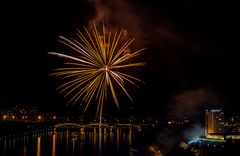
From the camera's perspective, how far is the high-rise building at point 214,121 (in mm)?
31047

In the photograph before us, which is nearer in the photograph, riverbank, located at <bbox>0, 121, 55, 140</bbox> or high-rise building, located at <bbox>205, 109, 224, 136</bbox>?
high-rise building, located at <bbox>205, 109, 224, 136</bbox>

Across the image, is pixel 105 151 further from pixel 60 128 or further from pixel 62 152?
pixel 60 128

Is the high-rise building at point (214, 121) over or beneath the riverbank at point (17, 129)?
over

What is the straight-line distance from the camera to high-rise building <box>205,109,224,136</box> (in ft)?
102

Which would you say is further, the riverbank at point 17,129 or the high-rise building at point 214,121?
the riverbank at point 17,129

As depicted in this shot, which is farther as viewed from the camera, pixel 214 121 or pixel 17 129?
pixel 17 129

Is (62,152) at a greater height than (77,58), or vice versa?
(77,58)

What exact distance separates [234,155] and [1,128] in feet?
106

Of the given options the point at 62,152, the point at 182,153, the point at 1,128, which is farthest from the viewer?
the point at 1,128

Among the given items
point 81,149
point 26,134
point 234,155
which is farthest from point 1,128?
point 234,155

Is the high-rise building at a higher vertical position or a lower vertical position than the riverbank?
higher

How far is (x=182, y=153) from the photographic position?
15633mm

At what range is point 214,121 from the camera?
31000mm

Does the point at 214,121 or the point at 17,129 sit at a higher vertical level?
the point at 214,121
